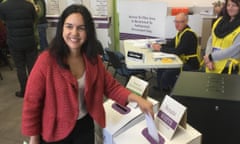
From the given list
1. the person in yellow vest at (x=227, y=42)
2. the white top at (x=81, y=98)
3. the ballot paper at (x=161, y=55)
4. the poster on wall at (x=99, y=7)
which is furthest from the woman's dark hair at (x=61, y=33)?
the poster on wall at (x=99, y=7)

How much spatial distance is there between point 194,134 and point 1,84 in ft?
12.4

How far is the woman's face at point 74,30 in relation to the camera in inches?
51.5

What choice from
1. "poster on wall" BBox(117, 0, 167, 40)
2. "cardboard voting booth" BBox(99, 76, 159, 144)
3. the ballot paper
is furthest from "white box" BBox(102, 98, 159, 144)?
"poster on wall" BBox(117, 0, 167, 40)

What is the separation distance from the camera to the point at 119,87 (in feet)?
5.12

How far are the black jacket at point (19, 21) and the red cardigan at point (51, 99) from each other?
244 centimetres

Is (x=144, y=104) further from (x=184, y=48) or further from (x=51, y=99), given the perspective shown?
(x=184, y=48)

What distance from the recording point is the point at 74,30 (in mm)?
1310

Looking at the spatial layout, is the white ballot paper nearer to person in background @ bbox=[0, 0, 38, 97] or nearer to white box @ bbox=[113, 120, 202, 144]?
white box @ bbox=[113, 120, 202, 144]

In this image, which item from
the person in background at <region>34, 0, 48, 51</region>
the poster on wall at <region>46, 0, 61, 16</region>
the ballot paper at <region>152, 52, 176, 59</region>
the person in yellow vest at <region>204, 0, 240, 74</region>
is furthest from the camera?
the poster on wall at <region>46, 0, 61, 16</region>

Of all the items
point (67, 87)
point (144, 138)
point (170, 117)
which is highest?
point (67, 87)

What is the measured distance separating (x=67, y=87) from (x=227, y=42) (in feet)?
4.92

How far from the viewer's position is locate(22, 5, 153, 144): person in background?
1302 mm

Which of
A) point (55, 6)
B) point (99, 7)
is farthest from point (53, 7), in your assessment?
point (99, 7)

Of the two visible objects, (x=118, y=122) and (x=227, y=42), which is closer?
(x=118, y=122)
